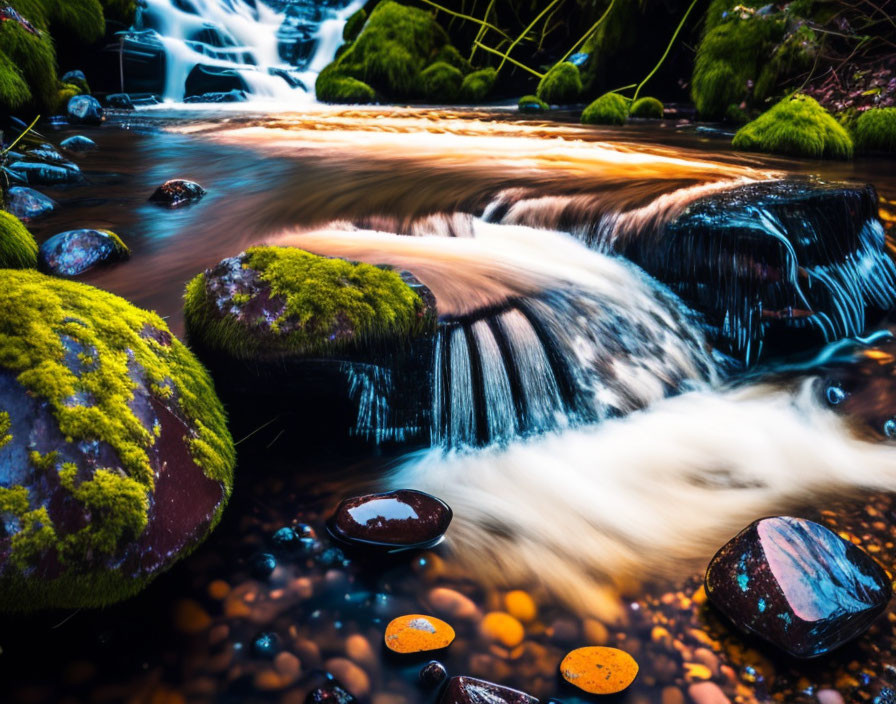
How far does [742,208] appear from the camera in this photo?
12.7ft

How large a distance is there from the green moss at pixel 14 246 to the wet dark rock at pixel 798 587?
133 inches

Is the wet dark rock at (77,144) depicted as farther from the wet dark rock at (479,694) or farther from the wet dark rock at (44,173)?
the wet dark rock at (479,694)

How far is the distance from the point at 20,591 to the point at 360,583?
3.10 ft

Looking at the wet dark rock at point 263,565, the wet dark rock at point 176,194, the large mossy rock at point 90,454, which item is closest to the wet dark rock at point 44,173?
the wet dark rock at point 176,194

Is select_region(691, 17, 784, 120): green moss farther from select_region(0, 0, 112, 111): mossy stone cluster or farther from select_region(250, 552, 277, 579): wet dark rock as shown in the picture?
select_region(250, 552, 277, 579): wet dark rock

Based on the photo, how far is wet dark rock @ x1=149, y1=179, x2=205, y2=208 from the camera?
5.04 m

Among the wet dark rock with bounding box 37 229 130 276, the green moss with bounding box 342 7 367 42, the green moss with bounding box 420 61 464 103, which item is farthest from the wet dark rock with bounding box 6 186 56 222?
the green moss with bounding box 342 7 367 42

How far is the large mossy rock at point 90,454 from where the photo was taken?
1644mm

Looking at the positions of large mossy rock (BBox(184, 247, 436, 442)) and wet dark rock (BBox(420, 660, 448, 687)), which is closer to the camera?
wet dark rock (BBox(420, 660, 448, 687))

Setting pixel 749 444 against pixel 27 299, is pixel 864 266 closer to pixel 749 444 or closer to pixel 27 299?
pixel 749 444

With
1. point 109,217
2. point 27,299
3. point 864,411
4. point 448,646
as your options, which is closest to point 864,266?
point 864,411

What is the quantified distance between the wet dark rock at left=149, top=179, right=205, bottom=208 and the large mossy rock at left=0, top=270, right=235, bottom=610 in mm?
3088

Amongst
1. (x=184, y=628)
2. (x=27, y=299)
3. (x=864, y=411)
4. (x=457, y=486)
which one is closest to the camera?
(x=184, y=628)

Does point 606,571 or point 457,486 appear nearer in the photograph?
point 606,571
